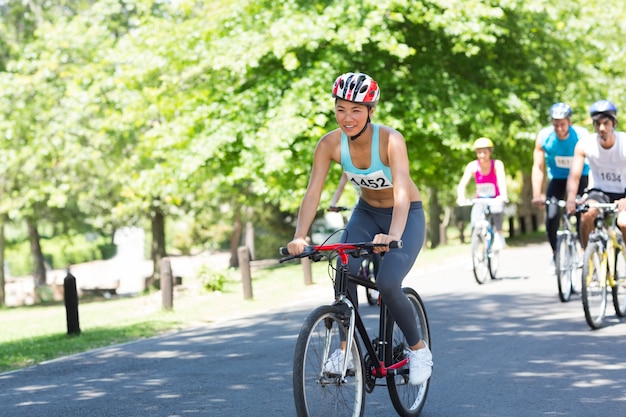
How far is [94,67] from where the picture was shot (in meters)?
27.8

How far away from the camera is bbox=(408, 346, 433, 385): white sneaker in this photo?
5.82 metres

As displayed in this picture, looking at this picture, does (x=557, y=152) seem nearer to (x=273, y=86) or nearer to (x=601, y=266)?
(x=601, y=266)

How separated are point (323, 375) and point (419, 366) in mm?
889

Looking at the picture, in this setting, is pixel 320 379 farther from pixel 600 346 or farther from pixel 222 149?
pixel 222 149

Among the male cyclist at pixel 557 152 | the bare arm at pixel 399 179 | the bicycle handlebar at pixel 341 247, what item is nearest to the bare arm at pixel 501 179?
the male cyclist at pixel 557 152

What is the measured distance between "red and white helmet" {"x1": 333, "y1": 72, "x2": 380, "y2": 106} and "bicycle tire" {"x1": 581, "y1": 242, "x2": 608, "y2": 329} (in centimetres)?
438

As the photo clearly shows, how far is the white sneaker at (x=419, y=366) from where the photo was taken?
19.1ft

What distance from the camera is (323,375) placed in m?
5.16

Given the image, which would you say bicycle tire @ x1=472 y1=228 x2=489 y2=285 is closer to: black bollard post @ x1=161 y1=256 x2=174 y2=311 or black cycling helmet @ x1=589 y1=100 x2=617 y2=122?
black bollard post @ x1=161 y1=256 x2=174 y2=311

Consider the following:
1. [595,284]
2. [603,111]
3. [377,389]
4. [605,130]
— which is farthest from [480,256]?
[377,389]

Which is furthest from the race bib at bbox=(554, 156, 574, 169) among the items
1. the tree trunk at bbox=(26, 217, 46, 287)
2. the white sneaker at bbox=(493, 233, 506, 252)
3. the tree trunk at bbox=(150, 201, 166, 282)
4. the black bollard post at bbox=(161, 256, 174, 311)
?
the tree trunk at bbox=(26, 217, 46, 287)

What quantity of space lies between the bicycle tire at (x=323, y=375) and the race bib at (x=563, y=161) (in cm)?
639

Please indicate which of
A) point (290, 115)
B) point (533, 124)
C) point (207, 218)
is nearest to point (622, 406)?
point (290, 115)

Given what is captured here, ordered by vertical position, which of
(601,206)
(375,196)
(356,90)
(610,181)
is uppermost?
(356,90)
